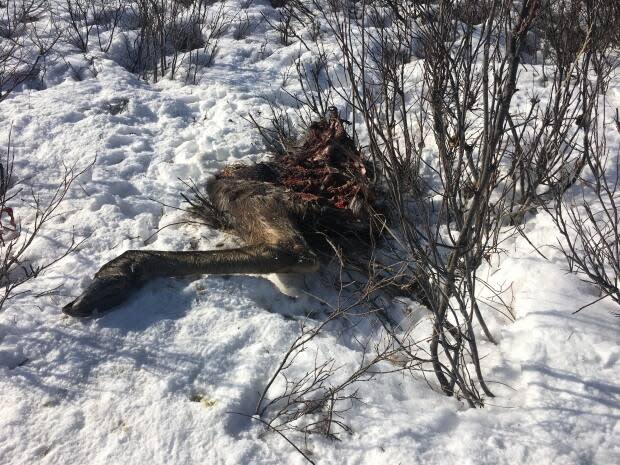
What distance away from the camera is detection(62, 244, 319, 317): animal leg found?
8.93 feet

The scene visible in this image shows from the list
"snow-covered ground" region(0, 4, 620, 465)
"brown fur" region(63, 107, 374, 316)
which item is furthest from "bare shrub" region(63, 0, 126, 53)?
"brown fur" region(63, 107, 374, 316)

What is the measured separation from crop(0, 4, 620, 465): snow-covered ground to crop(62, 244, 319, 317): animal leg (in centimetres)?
9

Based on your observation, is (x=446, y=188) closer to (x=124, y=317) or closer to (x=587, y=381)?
(x=587, y=381)

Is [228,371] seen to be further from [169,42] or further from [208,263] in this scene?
[169,42]

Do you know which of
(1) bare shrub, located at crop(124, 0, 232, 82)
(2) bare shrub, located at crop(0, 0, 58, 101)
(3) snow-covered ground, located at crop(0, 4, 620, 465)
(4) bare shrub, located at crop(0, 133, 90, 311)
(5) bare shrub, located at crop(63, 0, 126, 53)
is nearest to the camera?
(3) snow-covered ground, located at crop(0, 4, 620, 465)

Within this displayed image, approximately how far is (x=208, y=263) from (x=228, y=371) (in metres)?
0.72

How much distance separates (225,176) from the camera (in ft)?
11.8

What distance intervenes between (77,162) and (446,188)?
10.7ft

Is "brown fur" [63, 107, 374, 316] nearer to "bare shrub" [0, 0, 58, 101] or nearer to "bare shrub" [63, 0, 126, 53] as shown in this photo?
"bare shrub" [0, 0, 58, 101]

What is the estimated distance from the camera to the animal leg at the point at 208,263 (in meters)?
2.72

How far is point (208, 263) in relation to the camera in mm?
2828

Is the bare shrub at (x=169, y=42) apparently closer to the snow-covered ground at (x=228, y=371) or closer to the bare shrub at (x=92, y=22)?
the bare shrub at (x=92, y=22)

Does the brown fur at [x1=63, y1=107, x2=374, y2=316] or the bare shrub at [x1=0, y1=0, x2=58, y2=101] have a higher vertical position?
the bare shrub at [x1=0, y1=0, x2=58, y2=101]

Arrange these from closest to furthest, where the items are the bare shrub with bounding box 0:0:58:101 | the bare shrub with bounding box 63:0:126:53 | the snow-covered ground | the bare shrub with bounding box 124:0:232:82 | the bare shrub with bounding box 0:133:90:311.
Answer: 1. the snow-covered ground
2. the bare shrub with bounding box 0:133:90:311
3. the bare shrub with bounding box 0:0:58:101
4. the bare shrub with bounding box 124:0:232:82
5. the bare shrub with bounding box 63:0:126:53
